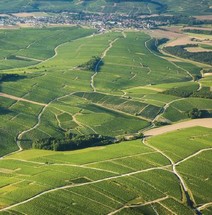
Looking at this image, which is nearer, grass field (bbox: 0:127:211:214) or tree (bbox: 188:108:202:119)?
grass field (bbox: 0:127:211:214)

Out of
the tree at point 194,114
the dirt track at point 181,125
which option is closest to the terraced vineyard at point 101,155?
the tree at point 194,114

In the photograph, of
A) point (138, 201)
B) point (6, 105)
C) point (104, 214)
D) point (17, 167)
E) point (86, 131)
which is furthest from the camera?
point (6, 105)

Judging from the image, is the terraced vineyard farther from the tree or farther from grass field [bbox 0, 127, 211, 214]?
the tree

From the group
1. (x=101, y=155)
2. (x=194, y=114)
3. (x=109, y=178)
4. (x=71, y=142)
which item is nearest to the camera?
(x=109, y=178)

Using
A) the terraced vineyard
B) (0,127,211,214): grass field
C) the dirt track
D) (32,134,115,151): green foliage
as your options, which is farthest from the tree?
(32,134,115,151): green foliage

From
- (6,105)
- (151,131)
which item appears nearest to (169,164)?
(151,131)

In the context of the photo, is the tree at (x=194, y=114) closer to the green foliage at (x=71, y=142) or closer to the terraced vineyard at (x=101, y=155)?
the terraced vineyard at (x=101, y=155)

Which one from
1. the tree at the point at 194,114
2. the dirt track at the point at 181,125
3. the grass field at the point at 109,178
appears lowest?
the dirt track at the point at 181,125

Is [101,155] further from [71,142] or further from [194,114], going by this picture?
A: [194,114]

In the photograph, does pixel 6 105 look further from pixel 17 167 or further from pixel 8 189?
pixel 8 189

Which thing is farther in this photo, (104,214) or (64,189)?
(64,189)

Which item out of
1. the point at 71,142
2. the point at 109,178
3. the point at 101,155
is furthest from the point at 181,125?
the point at 109,178
